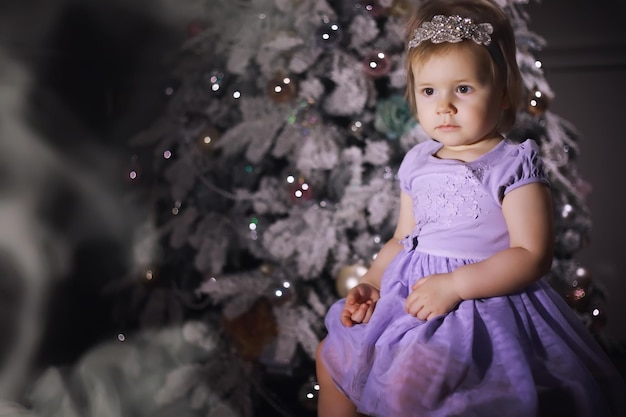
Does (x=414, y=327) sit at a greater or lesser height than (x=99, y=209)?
greater

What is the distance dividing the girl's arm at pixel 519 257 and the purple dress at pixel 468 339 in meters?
0.02

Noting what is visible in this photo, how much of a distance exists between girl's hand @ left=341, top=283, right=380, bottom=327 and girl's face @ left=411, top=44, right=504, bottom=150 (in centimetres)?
29

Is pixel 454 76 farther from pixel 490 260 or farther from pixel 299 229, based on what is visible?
pixel 299 229

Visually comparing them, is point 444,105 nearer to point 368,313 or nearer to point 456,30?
point 456,30

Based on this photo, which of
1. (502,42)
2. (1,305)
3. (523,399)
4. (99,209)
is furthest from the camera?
(99,209)

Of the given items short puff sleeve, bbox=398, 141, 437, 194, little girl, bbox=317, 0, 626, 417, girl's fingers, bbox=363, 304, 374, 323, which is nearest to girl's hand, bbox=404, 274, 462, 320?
little girl, bbox=317, 0, 626, 417

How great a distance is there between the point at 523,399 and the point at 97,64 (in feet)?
5.56

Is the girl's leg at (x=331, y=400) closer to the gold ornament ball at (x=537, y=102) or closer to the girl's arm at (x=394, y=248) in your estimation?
the girl's arm at (x=394, y=248)

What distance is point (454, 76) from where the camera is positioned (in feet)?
3.69

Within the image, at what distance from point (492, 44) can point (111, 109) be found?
140cm

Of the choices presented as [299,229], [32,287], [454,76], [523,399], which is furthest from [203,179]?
[523,399]

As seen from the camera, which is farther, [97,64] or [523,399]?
[97,64]

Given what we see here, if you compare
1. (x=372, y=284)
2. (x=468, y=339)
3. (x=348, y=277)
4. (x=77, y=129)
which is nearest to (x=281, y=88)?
(x=348, y=277)

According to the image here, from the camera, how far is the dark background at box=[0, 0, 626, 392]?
6.14ft
